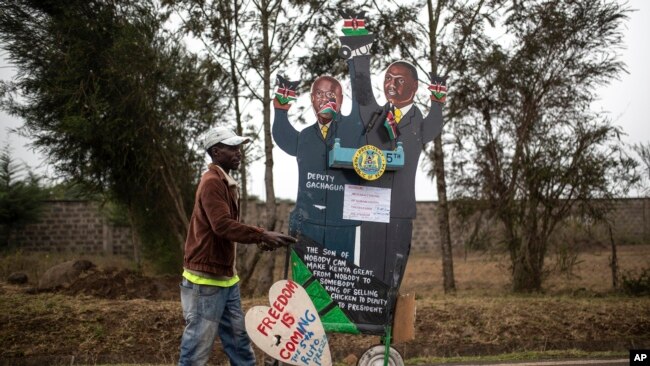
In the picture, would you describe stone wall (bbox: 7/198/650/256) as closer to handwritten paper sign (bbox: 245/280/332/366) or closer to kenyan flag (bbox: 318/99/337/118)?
kenyan flag (bbox: 318/99/337/118)

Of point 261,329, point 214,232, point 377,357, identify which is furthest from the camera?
point 377,357

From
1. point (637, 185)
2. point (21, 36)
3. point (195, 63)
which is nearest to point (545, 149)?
point (637, 185)

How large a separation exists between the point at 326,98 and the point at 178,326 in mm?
4025

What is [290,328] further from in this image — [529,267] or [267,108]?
[529,267]

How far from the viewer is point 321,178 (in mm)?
6184

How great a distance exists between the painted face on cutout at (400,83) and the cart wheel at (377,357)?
7.34 feet

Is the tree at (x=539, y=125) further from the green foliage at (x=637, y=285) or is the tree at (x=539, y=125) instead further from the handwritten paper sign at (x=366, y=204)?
the handwritten paper sign at (x=366, y=204)

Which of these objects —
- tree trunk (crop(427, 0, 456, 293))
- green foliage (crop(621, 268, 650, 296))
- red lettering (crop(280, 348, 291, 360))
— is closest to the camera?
red lettering (crop(280, 348, 291, 360))

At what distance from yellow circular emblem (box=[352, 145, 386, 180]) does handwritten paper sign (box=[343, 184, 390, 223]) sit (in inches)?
5.7

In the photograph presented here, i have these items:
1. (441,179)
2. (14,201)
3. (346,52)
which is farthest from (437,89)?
(14,201)

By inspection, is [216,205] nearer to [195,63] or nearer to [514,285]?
[195,63]

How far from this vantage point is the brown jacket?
5.06m

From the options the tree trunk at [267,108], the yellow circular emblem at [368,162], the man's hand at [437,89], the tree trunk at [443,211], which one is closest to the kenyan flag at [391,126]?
the yellow circular emblem at [368,162]

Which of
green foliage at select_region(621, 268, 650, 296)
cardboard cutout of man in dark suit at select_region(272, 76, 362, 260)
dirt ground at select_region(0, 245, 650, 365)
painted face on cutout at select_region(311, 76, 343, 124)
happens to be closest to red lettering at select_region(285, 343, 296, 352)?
cardboard cutout of man in dark suit at select_region(272, 76, 362, 260)
